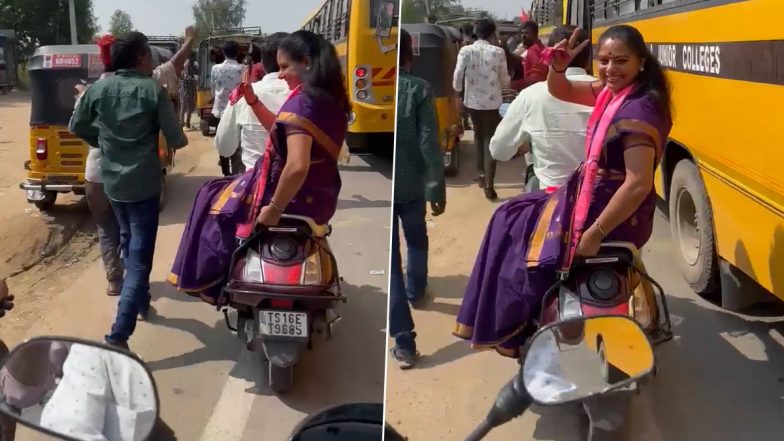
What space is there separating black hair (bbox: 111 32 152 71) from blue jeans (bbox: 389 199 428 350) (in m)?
0.46

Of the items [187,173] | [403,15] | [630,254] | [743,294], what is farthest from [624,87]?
[743,294]

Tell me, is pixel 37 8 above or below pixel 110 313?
Result: above

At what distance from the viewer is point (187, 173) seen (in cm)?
131

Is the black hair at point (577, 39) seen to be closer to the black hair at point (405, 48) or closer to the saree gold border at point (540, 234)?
the saree gold border at point (540, 234)

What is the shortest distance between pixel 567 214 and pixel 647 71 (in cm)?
40

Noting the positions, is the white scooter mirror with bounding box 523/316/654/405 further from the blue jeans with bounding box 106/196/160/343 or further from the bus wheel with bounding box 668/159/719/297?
the bus wheel with bounding box 668/159/719/297

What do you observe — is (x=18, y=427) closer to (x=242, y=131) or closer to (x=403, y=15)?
(x=242, y=131)

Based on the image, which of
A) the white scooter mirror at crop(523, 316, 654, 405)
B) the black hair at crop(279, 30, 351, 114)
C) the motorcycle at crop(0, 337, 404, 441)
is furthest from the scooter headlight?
the black hair at crop(279, 30, 351, 114)

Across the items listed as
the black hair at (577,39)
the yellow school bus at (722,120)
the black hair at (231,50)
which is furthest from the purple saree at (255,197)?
the yellow school bus at (722,120)

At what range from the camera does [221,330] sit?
53.8 inches

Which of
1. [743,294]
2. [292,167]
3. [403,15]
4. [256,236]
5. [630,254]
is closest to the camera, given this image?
[403,15]

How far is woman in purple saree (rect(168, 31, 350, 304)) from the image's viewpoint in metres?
1.11

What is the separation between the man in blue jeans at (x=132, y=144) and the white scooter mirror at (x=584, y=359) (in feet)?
2.10

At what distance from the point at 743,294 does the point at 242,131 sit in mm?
1960
